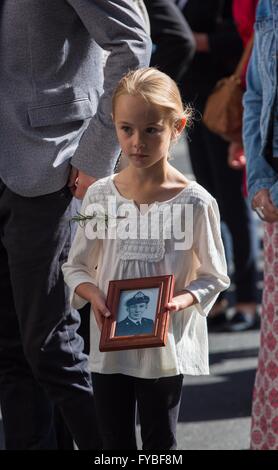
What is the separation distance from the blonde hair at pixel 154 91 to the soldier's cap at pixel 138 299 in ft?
1.50

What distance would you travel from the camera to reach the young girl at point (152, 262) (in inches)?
120

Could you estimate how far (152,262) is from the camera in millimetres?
3076

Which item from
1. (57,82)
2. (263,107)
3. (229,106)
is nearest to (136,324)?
(57,82)

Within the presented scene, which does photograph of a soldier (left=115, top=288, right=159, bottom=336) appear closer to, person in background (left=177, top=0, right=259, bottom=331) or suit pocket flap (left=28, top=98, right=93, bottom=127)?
suit pocket flap (left=28, top=98, right=93, bottom=127)

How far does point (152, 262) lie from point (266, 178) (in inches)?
30.0

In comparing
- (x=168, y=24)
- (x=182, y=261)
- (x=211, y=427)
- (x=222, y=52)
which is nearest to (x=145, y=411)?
(x=182, y=261)

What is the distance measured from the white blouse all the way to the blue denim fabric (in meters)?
0.58

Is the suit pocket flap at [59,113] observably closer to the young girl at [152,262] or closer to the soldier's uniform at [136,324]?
the young girl at [152,262]

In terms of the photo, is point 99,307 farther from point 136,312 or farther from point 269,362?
point 269,362

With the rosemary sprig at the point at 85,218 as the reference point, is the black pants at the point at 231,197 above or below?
below

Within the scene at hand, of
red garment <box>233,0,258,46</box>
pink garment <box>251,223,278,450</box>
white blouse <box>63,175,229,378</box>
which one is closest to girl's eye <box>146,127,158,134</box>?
white blouse <box>63,175,229,378</box>

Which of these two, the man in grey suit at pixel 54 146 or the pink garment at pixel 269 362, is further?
the pink garment at pixel 269 362

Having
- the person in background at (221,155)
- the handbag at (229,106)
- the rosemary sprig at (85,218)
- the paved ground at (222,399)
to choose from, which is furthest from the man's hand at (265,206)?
the person in background at (221,155)

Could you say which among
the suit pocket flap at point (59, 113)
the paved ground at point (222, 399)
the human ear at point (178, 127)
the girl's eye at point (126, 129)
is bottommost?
the paved ground at point (222, 399)
